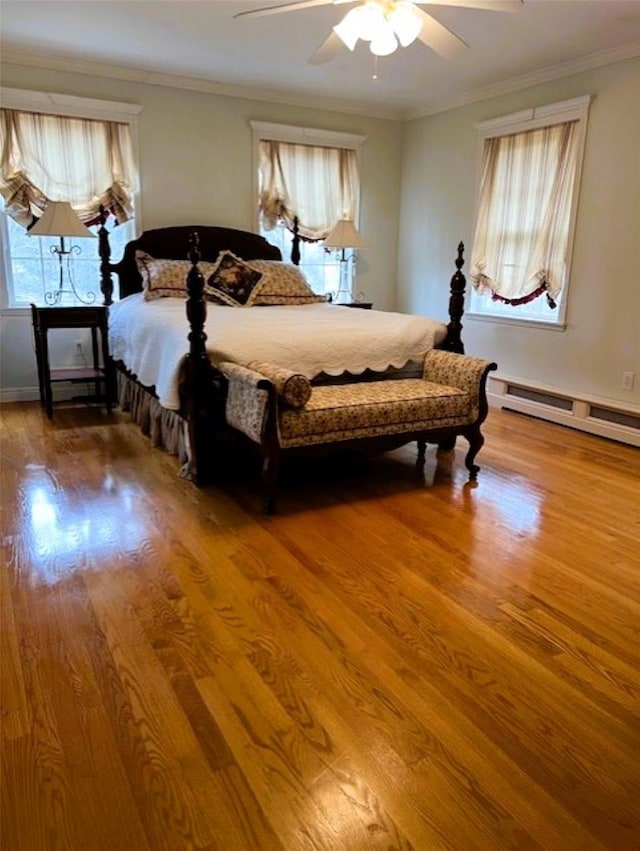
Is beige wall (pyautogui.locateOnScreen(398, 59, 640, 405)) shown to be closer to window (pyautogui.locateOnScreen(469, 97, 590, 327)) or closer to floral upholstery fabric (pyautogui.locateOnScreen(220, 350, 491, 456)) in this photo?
window (pyautogui.locateOnScreen(469, 97, 590, 327))

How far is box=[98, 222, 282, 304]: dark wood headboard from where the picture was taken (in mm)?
4900

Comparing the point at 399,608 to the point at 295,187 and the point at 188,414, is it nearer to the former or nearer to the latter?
the point at 188,414

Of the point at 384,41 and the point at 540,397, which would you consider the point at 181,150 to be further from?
the point at 540,397

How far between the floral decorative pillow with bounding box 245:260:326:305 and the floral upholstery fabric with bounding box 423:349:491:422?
60.4 inches

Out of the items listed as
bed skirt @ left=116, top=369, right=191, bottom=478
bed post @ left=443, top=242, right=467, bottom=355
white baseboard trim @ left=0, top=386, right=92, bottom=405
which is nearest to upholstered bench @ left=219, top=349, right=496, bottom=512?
bed post @ left=443, top=242, right=467, bottom=355

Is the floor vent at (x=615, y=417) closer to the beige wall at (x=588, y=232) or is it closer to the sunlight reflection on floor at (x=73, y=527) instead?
the beige wall at (x=588, y=232)

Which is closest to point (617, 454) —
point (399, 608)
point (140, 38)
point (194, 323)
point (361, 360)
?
point (361, 360)

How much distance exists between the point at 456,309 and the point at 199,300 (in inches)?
68.0

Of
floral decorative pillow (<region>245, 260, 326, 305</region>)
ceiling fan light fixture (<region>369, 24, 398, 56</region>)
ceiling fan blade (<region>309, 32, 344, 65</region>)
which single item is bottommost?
floral decorative pillow (<region>245, 260, 326, 305</region>)

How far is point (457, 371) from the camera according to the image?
3531mm

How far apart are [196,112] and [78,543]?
4005mm

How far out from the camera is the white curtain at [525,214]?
4.61 m

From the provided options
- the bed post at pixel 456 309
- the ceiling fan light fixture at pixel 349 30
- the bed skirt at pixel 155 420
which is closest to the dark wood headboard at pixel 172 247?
the bed skirt at pixel 155 420

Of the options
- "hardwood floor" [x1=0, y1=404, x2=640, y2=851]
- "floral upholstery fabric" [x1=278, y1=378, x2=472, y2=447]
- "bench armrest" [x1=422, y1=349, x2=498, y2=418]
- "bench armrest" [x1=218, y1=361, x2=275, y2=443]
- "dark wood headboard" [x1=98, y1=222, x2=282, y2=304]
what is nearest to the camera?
"hardwood floor" [x1=0, y1=404, x2=640, y2=851]
